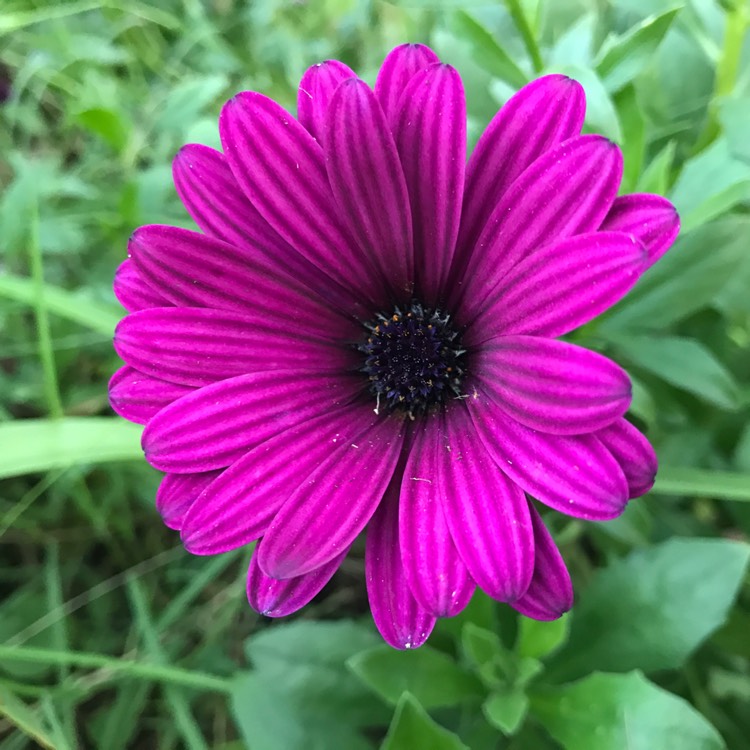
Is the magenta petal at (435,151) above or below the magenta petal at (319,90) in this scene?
below

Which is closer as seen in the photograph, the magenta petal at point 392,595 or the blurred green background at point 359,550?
the magenta petal at point 392,595

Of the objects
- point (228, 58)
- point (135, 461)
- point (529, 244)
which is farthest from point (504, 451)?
point (228, 58)

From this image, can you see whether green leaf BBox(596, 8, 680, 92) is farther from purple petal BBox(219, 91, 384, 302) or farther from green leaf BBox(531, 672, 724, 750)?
green leaf BBox(531, 672, 724, 750)

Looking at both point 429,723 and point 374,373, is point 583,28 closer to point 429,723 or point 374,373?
point 374,373

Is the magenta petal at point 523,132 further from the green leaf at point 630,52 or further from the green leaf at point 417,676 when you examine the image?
the green leaf at point 417,676

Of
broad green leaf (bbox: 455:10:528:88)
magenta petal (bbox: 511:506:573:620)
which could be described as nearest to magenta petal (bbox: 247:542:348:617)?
magenta petal (bbox: 511:506:573:620)

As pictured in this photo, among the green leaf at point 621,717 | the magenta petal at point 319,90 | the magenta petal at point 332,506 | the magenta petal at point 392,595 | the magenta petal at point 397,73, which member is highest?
the magenta petal at point 319,90

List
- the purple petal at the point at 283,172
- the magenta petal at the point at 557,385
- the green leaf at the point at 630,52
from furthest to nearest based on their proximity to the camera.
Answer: the green leaf at the point at 630,52, the purple petal at the point at 283,172, the magenta petal at the point at 557,385

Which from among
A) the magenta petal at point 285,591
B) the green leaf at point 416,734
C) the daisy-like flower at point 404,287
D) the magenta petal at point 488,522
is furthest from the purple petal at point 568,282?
the green leaf at point 416,734

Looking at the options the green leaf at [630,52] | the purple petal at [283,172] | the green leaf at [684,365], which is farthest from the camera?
the green leaf at [684,365]
